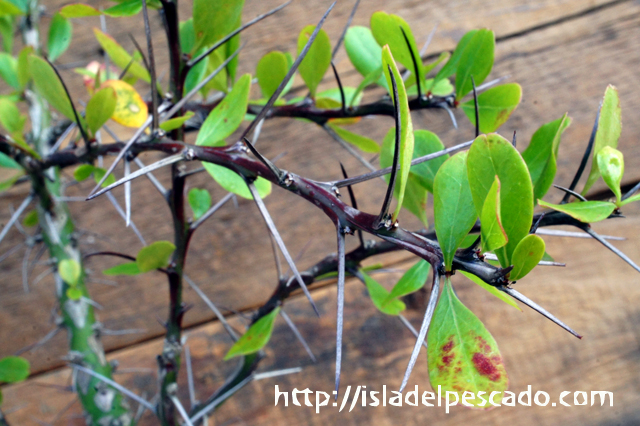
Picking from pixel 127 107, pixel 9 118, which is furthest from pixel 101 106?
pixel 9 118

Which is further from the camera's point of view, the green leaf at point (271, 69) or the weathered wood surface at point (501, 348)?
the weathered wood surface at point (501, 348)

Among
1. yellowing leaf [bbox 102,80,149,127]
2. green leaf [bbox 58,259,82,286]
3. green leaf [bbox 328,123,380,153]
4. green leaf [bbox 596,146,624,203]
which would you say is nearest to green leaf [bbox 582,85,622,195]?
green leaf [bbox 596,146,624,203]

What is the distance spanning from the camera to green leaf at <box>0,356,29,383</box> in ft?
0.98

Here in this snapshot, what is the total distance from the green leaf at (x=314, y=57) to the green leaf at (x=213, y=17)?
43 millimetres

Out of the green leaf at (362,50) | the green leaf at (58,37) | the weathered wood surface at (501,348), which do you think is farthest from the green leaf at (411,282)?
the green leaf at (58,37)

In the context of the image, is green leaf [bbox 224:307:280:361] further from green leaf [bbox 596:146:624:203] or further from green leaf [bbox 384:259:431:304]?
green leaf [bbox 596:146:624:203]

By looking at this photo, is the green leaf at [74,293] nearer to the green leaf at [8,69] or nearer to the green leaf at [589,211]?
the green leaf at [8,69]

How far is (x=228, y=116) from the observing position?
0.19 m

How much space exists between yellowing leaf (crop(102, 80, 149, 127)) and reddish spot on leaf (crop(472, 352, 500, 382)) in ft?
0.64

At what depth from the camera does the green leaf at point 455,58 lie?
0.76 feet

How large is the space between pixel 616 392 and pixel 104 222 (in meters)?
0.59

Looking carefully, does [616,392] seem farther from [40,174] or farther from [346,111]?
[40,174]

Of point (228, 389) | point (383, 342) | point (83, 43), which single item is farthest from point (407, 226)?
point (83, 43)

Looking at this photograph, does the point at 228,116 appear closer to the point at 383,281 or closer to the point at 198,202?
the point at 198,202
